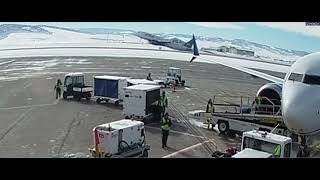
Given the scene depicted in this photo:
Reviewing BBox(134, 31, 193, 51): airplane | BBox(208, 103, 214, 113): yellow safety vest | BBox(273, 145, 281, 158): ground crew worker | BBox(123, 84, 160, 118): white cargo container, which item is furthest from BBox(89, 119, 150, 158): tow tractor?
BBox(134, 31, 193, 51): airplane

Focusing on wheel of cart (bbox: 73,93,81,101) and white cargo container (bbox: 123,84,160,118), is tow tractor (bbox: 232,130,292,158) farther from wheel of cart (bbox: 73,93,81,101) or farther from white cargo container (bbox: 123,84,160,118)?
wheel of cart (bbox: 73,93,81,101)

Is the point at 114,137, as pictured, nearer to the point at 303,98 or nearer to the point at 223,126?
the point at 303,98

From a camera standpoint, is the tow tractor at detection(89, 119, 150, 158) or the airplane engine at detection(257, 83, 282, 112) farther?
the airplane engine at detection(257, 83, 282, 112)

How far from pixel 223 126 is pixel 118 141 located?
394 centimetres

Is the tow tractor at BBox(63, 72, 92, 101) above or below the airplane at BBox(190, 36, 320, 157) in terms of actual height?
below

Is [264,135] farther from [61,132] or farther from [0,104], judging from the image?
[0,104]

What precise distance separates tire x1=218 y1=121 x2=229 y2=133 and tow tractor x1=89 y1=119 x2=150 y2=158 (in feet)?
10.4

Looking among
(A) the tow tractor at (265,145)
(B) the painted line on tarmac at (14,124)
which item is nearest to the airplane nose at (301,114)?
(A) the tow tractor at (265,145)

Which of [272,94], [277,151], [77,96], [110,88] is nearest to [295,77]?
[277,151]

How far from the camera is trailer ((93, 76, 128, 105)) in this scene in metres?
15.4

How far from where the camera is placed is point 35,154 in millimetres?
9375
